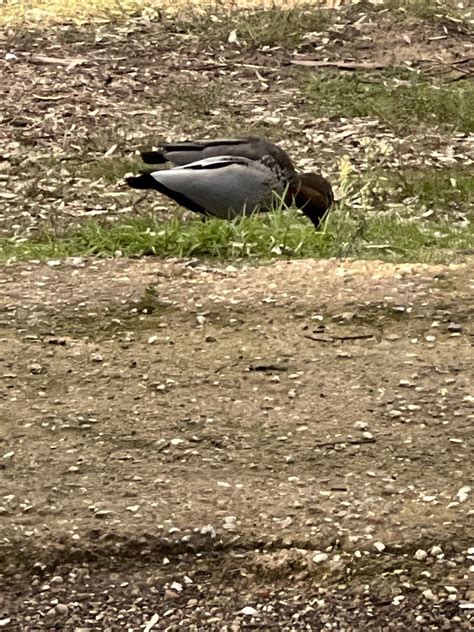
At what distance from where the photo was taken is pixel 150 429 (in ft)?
12.4

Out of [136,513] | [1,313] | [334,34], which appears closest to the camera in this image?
[136,513]

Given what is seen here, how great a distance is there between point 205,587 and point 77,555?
0.35 m

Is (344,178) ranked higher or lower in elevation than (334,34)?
higher

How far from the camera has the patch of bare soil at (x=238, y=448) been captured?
10.0 ft

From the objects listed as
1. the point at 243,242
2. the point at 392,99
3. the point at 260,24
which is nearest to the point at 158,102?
the point at 392,99

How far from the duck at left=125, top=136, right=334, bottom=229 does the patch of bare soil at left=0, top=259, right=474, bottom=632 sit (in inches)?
44.1

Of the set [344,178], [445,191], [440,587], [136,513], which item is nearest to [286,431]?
[136,513]

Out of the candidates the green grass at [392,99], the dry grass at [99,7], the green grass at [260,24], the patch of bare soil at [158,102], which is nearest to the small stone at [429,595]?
the patch of bare soil at [158,102]

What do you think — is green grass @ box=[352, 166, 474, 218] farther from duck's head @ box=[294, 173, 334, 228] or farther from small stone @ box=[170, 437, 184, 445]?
small stone @ box=[170, 437, 184, 445]

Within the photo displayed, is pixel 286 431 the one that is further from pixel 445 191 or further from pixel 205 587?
pixel 445 191

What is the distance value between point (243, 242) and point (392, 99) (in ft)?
13.3

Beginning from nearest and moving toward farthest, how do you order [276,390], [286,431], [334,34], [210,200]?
1. [286,431]
2. [276,390]
3. [210,200]
4. [334,34]

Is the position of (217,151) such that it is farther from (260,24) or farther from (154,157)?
(260,24)

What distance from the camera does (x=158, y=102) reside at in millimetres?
8992
